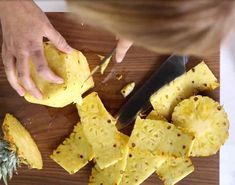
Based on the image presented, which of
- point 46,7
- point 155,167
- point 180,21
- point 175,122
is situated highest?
point 180,21

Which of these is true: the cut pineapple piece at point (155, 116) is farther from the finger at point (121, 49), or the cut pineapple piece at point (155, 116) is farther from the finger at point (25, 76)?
the finger at point (25, 76)

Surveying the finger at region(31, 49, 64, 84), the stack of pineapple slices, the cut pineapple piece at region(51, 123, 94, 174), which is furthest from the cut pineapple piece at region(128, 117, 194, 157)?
the finger at region(31, 49, 64, 84)

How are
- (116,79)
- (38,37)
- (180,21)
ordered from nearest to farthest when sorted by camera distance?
1. (180,21)
2. (38,37)
3. (116,79)

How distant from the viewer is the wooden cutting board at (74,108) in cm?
134

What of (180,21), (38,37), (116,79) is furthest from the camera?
(116,79)

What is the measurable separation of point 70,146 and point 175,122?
0.31 metres

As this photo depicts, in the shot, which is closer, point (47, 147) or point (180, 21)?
point (180, 21)

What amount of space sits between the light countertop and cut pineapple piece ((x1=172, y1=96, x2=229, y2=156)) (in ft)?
0.27

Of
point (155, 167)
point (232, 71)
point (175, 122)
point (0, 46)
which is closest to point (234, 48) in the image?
point (232, 71)

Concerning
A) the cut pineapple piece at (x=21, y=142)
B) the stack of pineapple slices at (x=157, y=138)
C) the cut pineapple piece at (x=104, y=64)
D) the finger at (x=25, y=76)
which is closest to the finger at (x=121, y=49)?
the cut pineapple piece at (x=104, y=64)

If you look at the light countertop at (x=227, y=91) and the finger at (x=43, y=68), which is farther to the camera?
the light countertop at (x=227, y=91)

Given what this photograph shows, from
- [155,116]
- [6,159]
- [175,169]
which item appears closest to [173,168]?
[175,169]

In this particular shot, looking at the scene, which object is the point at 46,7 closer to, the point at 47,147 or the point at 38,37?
the point at 38,37

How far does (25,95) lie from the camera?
132 centimetres
